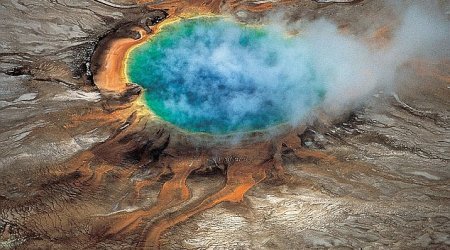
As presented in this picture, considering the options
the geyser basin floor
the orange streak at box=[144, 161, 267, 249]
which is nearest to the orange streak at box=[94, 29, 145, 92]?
the geyser basin floor

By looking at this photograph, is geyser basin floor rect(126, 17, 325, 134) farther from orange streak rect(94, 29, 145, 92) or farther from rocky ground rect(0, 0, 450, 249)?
rocky ground rect(0, 0, 450, 249)

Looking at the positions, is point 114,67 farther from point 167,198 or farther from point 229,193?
point 229,193

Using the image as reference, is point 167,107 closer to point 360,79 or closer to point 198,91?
point 198,91

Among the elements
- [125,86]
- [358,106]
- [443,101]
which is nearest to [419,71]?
[443,101]

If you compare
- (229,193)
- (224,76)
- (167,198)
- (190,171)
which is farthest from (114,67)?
(229,193)

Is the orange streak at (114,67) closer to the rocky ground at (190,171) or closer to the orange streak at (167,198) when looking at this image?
the rocky ground at (190,171)
